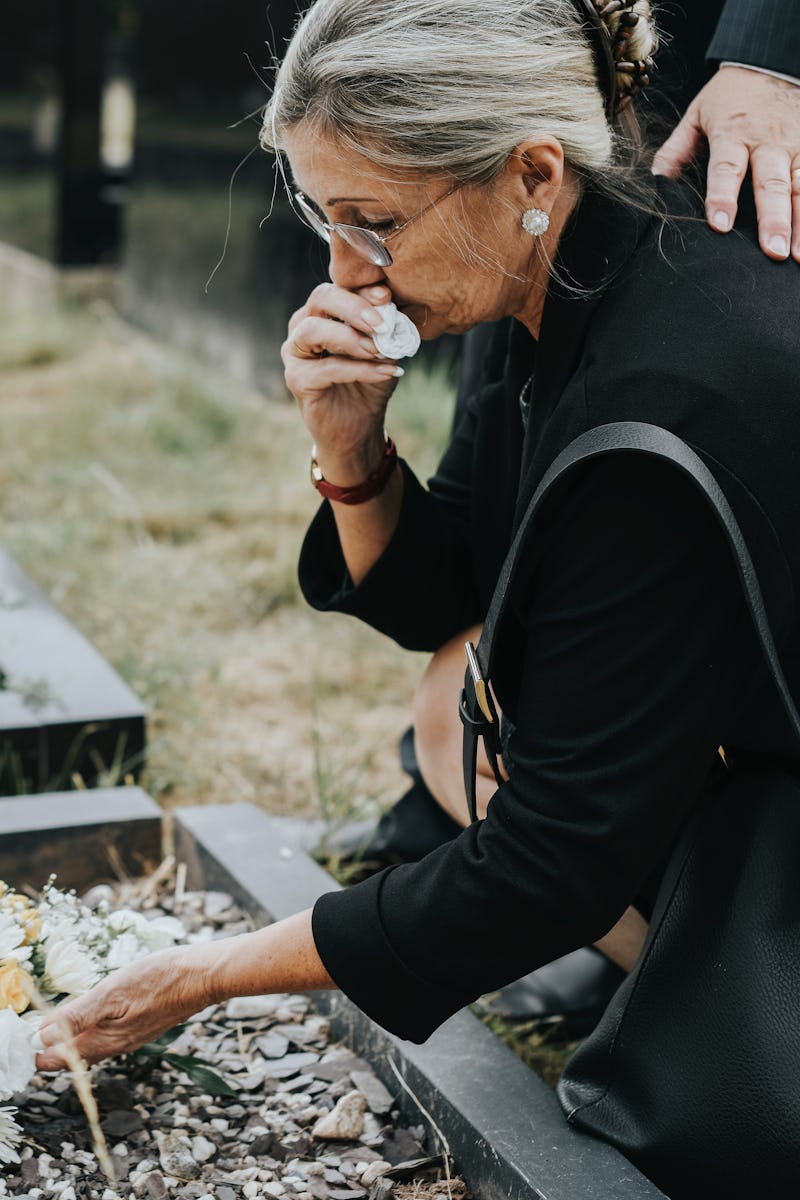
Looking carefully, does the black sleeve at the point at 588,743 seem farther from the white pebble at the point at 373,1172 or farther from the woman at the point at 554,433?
the white pebble at the point at 373,1172

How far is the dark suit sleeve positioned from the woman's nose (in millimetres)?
666

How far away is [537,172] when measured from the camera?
1602mm

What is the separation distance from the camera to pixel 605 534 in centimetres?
152

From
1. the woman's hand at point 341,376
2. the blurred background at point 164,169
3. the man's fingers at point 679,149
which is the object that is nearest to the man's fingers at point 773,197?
the man's fingers at point 679,149

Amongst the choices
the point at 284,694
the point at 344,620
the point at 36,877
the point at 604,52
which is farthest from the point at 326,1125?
the point at 344,620

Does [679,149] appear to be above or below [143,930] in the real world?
above

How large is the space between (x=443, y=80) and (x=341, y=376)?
1.50 feet

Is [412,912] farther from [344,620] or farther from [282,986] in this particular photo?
[344,620]

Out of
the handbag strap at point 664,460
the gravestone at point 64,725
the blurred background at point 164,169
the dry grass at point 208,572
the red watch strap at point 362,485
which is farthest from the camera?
the blurred background at point 164,169

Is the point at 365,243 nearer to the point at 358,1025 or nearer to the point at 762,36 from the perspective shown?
the point at 762,36

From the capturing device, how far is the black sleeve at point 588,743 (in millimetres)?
1504

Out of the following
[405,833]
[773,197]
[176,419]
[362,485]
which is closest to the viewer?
[773,197]

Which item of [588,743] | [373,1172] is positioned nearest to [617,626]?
[588,743]

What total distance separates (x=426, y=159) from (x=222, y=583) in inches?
110
